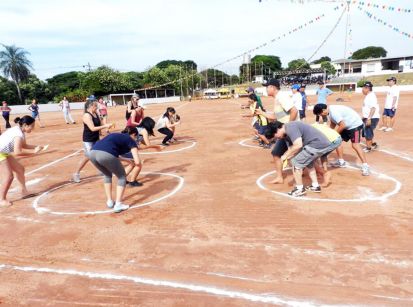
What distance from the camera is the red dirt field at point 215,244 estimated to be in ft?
11.1

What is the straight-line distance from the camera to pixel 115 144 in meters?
5.46

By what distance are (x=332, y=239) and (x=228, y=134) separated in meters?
9.58

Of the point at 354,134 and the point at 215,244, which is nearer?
the point at 215,244

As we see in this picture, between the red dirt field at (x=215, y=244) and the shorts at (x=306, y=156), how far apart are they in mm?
653

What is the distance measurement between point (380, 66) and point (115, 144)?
80.6 m

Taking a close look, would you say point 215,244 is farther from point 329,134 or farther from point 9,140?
point 9,140

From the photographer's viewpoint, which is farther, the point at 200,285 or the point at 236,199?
the point at 236,199

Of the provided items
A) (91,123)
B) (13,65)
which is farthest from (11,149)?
(13,65)

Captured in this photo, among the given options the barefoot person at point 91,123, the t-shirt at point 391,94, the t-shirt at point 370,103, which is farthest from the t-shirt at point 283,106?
the t-shirt at point 391,94

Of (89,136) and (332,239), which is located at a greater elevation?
(89,136)

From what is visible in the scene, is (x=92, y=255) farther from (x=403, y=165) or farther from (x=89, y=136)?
(x=403, y=165)

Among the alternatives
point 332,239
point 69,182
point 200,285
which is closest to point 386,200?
point 332,239

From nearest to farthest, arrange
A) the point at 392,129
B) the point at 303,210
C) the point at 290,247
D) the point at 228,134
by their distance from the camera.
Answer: the point at 290,247 < the point at 303,210 < the point at 392,129 < the point at 228,134

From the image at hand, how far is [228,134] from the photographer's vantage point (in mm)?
13648
